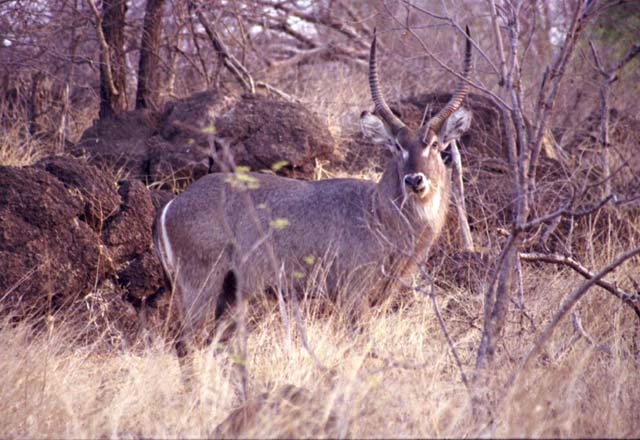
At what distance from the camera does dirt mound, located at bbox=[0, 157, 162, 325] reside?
6172mm

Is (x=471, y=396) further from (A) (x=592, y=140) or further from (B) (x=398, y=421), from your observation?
(A) (x=592, y=140)

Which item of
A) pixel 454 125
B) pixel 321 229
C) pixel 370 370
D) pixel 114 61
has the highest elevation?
pixel 114 61

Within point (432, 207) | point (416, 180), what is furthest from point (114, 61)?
point (416, 180)

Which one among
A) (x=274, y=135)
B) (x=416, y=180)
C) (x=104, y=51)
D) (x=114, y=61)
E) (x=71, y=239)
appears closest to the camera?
(x=416, y=180)

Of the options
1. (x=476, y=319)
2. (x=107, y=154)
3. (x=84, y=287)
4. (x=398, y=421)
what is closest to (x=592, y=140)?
(x=476, y=319)

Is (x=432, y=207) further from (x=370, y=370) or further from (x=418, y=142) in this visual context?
(x=370, y=370)

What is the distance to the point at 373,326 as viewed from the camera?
5.65m

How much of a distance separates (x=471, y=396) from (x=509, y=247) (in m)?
0.85

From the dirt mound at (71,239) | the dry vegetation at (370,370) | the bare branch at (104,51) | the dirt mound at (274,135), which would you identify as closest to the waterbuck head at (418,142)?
the dry vegetation at (370,370)

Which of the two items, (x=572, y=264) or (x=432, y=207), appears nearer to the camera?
(x=572, y=264)

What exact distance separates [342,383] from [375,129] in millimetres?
2665

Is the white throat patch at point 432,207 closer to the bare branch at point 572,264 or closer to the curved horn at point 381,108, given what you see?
the curved horn at point 381,108

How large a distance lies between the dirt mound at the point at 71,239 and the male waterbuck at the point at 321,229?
70cm

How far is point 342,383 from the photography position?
3.93 meters
